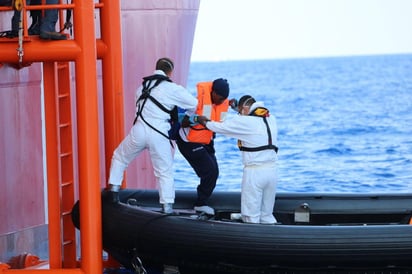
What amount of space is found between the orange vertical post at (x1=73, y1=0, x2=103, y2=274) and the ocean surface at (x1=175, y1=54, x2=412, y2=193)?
6.54 feet

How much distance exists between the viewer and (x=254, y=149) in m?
9.98

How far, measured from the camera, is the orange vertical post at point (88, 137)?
9555 mm

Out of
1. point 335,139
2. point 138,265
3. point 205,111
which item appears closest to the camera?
point 138,265

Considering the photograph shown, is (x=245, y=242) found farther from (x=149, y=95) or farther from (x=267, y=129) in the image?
(x=149, y=95)

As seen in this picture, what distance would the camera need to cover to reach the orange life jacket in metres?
10.4

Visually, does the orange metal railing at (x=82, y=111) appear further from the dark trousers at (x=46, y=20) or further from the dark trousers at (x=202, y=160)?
the dark trousers at (x=202, y=160)

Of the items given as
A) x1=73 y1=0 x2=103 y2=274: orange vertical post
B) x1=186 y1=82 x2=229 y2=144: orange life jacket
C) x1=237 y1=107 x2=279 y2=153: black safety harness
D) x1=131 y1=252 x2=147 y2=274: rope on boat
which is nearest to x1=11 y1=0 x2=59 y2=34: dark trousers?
x1=73 y1=0 x2=103 y2=274: orange vertical post

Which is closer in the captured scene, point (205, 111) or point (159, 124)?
point (159, 124)

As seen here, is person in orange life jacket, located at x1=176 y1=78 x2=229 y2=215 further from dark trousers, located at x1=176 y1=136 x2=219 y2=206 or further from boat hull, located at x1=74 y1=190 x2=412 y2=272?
boat hull, located at x1=74 y1=190 x2=412 y2=272

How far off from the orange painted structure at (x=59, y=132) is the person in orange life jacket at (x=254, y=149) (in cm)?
116

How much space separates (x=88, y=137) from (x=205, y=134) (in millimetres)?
1392

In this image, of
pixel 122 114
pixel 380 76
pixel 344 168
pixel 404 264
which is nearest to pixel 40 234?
pixel 122 114

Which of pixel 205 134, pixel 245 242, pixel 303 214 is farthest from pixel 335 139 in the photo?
pixel 245 242

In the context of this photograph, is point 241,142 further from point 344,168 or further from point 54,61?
point 344,168
